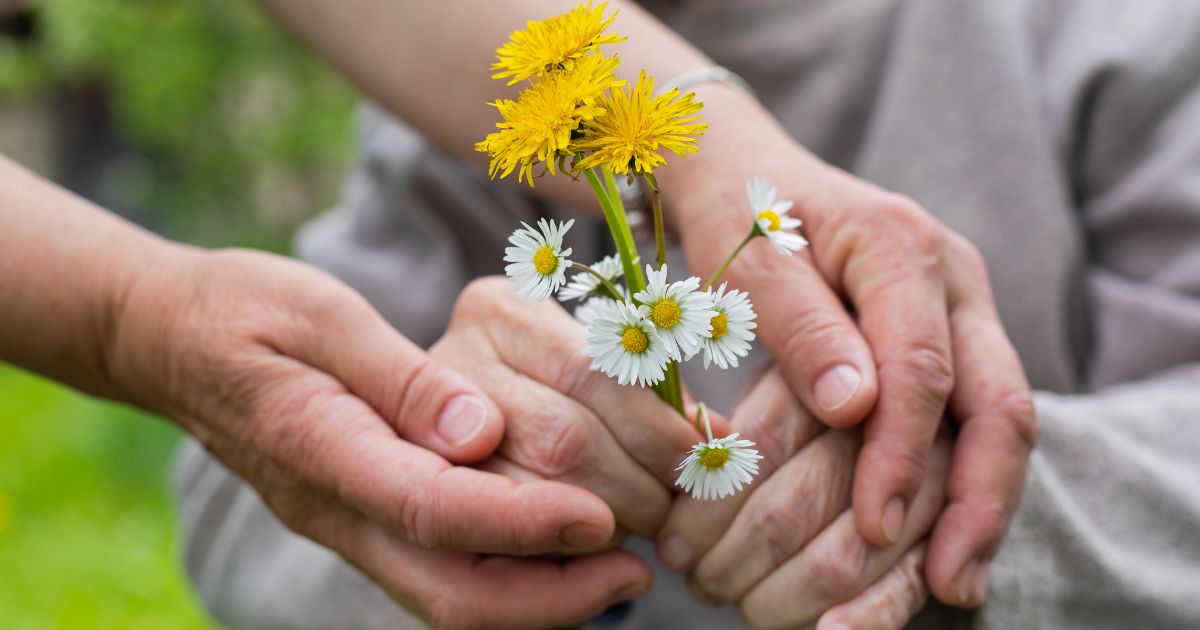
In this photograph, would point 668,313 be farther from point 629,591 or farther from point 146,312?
point 146,312

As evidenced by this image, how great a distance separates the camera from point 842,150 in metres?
1.01

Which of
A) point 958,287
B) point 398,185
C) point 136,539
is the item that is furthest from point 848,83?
point 136,539

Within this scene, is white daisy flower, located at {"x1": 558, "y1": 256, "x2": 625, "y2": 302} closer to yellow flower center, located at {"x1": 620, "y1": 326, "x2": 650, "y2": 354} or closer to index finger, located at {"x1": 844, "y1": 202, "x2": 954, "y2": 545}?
yellow flower center, located at {"x1": 620, "y1": 326, "x2": 650, "y2": 354}

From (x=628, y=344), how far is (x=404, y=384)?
8.9 inches

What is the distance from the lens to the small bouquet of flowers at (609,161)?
493mm

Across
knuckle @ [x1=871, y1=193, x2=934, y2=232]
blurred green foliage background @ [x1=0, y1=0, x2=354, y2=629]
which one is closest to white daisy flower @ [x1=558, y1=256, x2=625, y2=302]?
knuckle @ [x1=871, y1=193, x2=934, y2=232]

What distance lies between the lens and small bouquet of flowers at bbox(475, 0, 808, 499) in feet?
1.62

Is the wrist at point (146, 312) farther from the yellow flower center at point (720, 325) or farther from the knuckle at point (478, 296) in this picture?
the yellow flower center at point (720, 325)

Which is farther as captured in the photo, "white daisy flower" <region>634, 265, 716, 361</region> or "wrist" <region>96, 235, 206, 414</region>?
"wrist" <region>96, 235, 206, 414</region>

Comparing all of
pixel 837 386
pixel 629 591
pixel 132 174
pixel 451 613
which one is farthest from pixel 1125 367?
pixel 132 174

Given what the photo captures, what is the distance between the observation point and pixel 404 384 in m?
0.71

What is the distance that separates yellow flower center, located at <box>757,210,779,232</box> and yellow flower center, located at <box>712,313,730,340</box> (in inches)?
3.5

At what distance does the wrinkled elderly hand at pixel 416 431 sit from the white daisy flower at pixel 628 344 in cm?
13

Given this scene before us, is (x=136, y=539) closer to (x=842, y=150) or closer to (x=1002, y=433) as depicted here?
(x=842, y=150)
